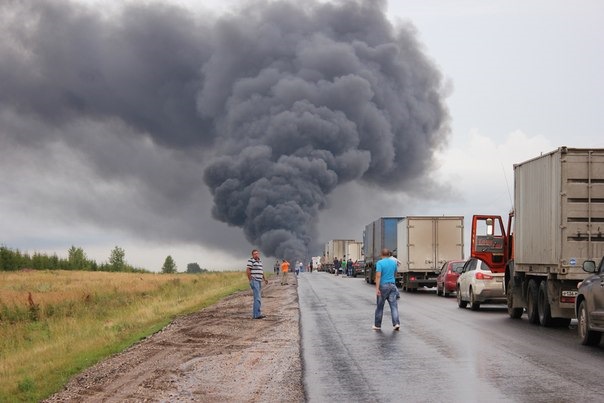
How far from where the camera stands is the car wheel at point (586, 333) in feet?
50.3

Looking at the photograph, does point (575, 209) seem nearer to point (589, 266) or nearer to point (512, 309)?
point (589, 266)

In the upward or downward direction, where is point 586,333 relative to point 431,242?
downward

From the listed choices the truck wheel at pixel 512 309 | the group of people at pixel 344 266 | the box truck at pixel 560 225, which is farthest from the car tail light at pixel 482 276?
the group of people at pixel 344 266

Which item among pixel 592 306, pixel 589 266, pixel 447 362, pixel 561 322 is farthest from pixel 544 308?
pixel 447 362

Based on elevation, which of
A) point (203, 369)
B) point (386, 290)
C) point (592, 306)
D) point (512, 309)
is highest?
point (386, 290)

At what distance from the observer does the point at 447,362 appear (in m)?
13.0

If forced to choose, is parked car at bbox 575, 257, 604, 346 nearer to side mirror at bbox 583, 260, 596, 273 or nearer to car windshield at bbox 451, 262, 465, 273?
side mirror at bbox 583, 260, 596, 273

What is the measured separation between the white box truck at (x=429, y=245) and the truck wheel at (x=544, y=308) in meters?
20.6

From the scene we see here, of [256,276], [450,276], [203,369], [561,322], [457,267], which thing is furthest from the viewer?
[450,276]

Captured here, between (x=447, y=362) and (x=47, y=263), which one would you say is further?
(x=47, y=263)

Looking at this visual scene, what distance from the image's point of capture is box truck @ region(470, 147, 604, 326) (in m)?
18.6

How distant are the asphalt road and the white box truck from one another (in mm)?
18537

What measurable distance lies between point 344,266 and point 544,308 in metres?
62.6

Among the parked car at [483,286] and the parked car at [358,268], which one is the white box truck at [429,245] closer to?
the parked car at [483,286]
